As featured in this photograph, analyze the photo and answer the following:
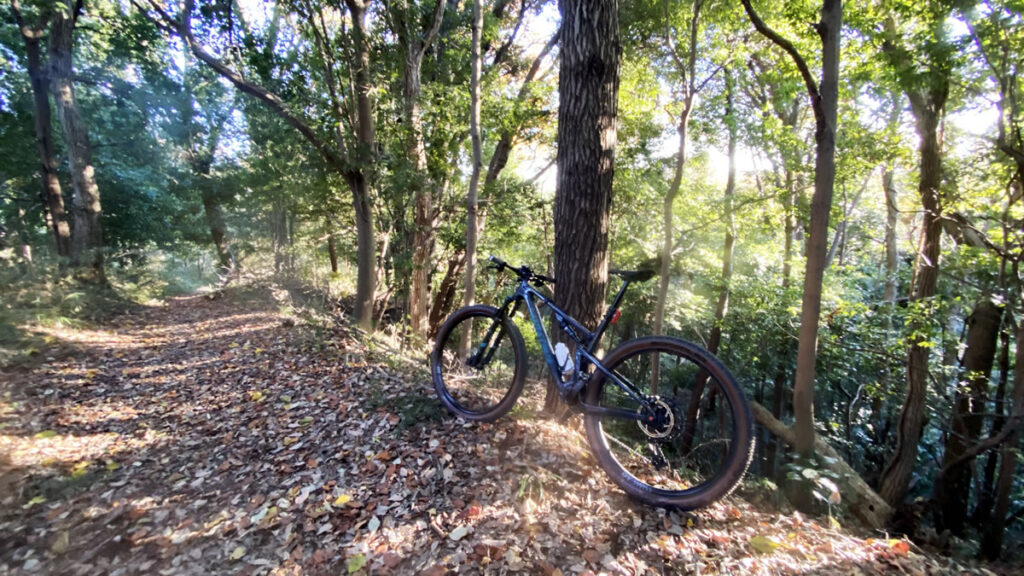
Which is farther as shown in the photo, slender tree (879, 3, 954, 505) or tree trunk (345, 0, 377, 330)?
tree trunk (345, 0, 377, 330)

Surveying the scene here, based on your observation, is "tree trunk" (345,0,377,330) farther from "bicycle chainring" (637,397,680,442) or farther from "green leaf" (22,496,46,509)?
"bicycle chainring" (637,397,680,442)

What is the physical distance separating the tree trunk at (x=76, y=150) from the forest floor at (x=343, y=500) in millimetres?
6974

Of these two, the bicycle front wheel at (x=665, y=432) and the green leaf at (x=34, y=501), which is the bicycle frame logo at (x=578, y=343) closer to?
the bicycle front wheel at (x=665, y=432)

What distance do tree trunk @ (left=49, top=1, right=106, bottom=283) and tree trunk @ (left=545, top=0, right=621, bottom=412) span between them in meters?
11.9

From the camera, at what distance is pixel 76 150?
9.66 metres

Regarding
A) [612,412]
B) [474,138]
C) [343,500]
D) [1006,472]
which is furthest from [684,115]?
[343,500]

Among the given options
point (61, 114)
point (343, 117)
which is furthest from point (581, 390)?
point (61, 114)

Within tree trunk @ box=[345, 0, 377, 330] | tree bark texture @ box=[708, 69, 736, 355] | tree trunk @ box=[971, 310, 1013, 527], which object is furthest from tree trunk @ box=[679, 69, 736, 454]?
tree trunk @ box=[345, 0, 377, 330]

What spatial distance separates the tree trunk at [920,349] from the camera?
532 centimetres

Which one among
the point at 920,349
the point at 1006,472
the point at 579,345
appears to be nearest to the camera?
the point at 579,345

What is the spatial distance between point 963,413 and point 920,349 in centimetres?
118

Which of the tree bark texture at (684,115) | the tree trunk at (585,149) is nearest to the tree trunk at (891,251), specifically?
the tree bark texture at (684,115)

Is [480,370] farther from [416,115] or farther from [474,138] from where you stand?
[416,115]

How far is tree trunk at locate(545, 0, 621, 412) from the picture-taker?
122 inches
